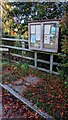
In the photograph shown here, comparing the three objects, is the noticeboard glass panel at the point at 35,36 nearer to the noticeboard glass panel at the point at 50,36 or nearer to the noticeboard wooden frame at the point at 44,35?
the noticeboard wooden frame at the point at 44,35

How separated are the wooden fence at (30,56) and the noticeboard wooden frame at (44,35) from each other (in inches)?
7.9

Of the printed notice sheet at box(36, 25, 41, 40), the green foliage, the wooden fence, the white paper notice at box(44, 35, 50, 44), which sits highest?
the printed notice sheet at box(36, 25, 41, 40)

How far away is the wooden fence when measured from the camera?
4193 millimetres

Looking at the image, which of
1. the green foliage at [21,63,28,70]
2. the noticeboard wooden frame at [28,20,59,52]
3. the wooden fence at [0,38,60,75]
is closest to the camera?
the noticeboard wooden frame at [28,20,59,52]

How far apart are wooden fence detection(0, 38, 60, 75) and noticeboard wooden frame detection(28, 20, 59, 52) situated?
201 millimetres

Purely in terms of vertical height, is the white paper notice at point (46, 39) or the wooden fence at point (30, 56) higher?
the white paper notice at point (46, 39)

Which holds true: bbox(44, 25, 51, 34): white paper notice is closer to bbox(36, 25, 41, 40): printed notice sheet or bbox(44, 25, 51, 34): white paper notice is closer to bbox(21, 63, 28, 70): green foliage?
bbox(36, 25, 41, 40): printed notice sheet

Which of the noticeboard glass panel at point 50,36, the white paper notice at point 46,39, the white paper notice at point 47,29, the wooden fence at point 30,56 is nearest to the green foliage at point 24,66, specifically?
the wooden fence at point 30,56

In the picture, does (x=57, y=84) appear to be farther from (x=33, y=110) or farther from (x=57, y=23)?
(x=57, y=23)

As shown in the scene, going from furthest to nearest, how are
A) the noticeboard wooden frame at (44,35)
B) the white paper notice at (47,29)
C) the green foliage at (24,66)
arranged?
1. the green foliage at (24,66)
2. the white paper notice at (47,29)
3. the noticeboard wooden frame at (44,35)

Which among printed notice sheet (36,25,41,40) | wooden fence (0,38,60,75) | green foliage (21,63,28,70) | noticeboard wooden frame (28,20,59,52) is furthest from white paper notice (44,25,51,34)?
green foliage (21,63,28,70)

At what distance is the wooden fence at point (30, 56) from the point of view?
4193 millimetres

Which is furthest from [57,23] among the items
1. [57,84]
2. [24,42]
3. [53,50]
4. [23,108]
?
[23,108]

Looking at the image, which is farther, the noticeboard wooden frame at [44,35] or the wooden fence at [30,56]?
the wooden fence at [30,56]
